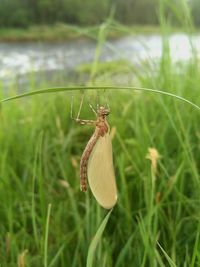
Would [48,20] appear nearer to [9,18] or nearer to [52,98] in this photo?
[9,18]

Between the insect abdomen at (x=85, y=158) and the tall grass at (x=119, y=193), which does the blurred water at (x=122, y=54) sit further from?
the insect abdomen at (x=85, y=158)

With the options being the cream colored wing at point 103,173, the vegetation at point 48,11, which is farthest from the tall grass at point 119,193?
the vegetation at point 48,11

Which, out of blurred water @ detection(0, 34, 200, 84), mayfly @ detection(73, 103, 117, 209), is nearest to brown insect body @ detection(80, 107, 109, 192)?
mayfly @ detection(73, 103, 117, 209)

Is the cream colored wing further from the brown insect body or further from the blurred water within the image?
the blurred water

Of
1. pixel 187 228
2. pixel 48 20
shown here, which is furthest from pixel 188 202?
pixel 48 20

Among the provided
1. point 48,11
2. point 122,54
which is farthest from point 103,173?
point 48,11
